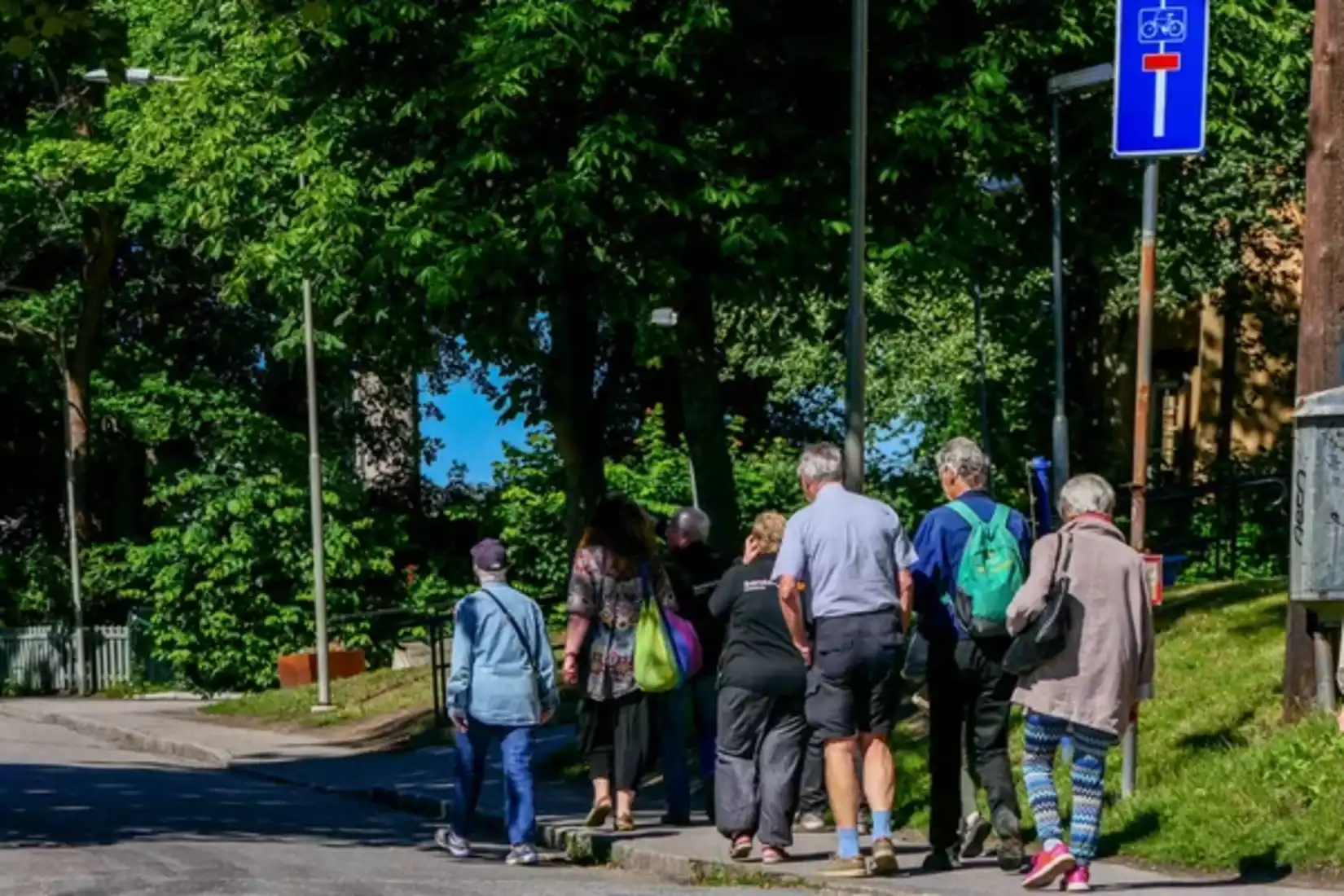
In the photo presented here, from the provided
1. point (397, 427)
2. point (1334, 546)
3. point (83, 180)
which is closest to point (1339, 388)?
point (1334, 546)

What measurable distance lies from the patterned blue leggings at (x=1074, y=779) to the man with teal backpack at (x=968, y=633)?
69cm

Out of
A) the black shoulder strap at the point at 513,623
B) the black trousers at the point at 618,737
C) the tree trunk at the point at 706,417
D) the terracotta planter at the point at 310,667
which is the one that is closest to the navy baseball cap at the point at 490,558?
the black shoulder strap at the point at 513,623

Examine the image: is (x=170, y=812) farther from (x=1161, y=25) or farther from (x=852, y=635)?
(x=1161, y=25)

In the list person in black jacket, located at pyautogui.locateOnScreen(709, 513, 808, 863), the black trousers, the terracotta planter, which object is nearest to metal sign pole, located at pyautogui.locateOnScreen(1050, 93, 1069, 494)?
the black trousers

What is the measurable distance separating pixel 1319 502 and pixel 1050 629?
1.96m

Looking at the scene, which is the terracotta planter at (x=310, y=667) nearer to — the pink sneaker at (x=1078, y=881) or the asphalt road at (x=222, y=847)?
the asphalt road at (x=222, y=847)

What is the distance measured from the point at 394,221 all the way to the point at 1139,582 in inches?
380

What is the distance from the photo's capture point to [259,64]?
2900cm

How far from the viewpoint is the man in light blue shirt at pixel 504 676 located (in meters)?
14.8

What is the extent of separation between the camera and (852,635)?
1267 centimetres

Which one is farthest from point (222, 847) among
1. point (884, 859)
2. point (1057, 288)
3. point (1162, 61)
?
point (1057, 288)

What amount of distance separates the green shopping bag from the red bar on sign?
4.26m

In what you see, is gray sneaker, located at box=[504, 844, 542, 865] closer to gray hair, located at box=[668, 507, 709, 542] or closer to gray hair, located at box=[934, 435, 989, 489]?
gray hair, located at box=[668, 507, 709, 542]

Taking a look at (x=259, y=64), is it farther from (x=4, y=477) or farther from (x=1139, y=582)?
(x=4, y=477)
